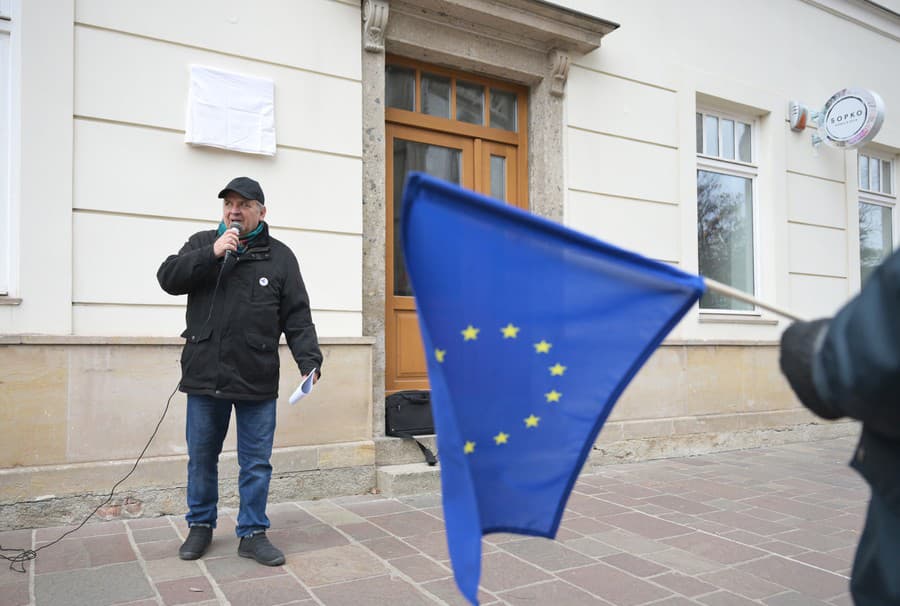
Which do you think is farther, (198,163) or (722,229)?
(722,229)

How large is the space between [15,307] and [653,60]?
5.99 m

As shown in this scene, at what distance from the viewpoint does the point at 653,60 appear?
7023mm

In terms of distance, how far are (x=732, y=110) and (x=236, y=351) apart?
21.2 feet

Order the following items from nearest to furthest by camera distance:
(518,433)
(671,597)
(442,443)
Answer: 1. (442,443)
2. (518,433)
3. (671,597)

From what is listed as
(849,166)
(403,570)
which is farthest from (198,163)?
(849,166)

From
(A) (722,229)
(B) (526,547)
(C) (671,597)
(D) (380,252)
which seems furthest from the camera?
(A) (722,229)

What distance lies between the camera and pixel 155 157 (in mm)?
4633

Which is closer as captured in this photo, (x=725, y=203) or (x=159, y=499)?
(x=159, y=499)

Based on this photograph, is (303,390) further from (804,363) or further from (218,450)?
(804,363)

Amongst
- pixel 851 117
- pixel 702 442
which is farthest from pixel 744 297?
pixel 851 117

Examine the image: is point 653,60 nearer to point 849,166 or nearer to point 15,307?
point 849,166

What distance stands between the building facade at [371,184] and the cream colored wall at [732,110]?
0.09ft

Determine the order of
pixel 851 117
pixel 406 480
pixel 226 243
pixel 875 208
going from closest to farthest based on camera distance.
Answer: pixel 226 243 < pixel 406 480 < pixel 851 117 < pixel 875 208

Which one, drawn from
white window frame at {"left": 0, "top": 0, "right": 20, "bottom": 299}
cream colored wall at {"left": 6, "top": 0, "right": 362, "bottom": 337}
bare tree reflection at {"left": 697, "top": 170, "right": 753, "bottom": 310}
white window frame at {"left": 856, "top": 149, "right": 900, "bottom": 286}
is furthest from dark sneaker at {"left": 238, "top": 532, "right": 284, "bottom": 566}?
white window frame at {"left": 856, "top": 149, "right": 900, "bottom": 286}
